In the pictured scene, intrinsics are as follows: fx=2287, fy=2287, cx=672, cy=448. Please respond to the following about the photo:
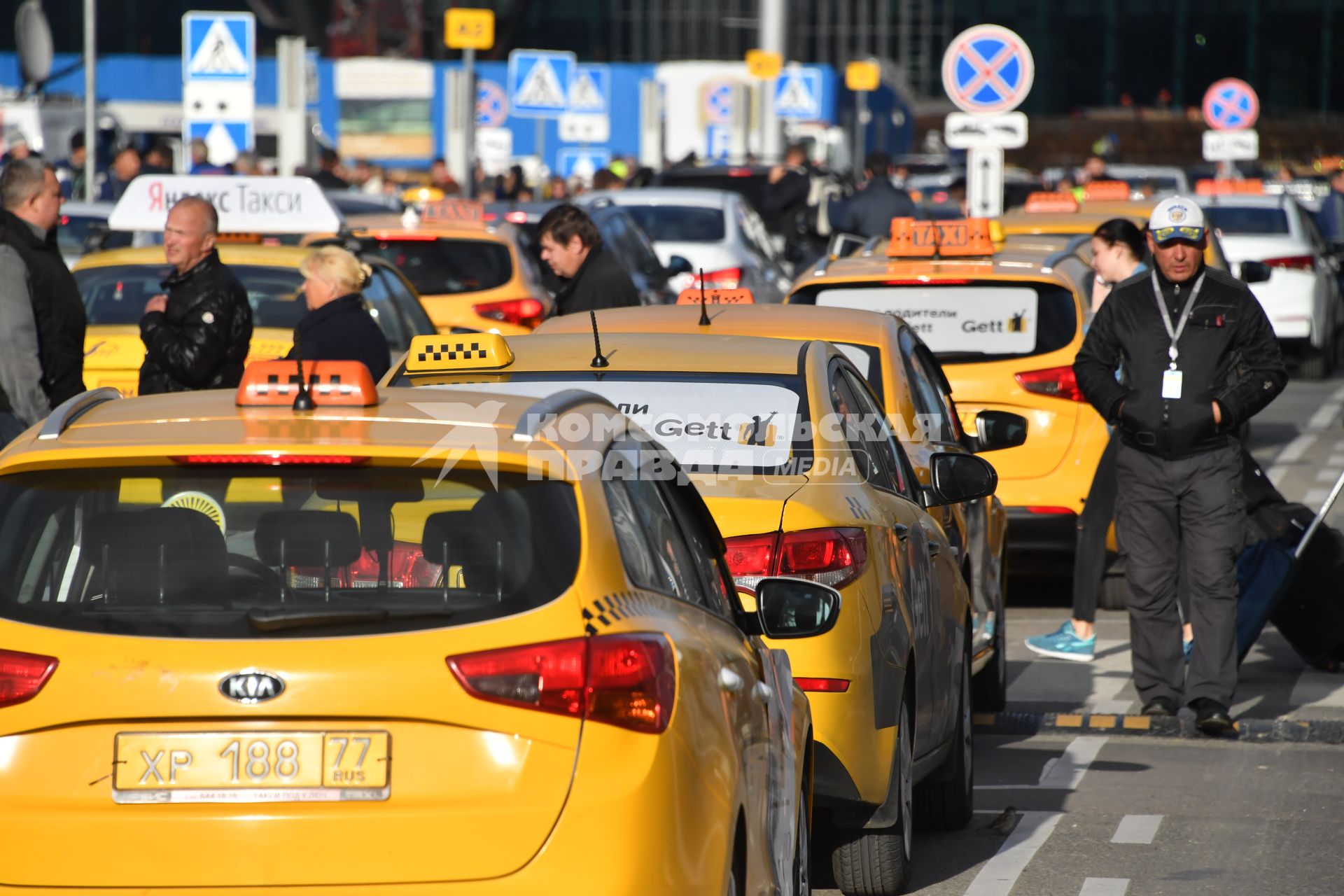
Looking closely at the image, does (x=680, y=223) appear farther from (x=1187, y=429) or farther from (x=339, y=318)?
(x=1187, y=429)

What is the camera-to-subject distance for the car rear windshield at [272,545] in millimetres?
3699

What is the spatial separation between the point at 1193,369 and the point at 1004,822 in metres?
2.18

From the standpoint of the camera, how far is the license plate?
351cm

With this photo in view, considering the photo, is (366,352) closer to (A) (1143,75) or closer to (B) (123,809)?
(B) (123,809)

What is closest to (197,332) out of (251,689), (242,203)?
(251,689)

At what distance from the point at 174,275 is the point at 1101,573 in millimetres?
4182

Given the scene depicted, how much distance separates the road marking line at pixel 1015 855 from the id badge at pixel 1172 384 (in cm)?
187

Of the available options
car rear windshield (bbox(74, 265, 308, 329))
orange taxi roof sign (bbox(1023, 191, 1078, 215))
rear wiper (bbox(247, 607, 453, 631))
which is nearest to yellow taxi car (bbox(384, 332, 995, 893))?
rear wiper (bbox(247, 607, 453, 631))

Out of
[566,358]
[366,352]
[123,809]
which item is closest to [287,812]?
[123,809]

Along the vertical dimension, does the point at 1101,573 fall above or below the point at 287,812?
below

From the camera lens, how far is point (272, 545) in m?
3.86

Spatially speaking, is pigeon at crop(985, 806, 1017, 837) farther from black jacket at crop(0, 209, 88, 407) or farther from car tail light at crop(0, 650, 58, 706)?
black jacket at crop(0, 209, 88, 407)

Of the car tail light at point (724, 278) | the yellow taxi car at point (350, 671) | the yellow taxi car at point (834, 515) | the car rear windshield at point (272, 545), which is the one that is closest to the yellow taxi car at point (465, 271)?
the car tail light at point (724, 278)

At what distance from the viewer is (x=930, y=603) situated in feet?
21.4
